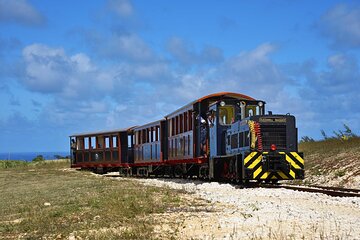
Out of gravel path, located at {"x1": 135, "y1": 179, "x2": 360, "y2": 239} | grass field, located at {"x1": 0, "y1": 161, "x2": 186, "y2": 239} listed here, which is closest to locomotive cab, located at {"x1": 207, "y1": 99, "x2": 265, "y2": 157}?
grass field, located at {"x1": 0, "y1": 161, "x2": 186, "y2": 239}

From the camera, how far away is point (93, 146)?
43.2 meters

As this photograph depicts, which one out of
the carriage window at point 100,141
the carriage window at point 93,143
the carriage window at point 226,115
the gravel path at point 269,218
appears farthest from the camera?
the carriage window at point 93,143

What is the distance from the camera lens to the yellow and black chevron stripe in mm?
18906

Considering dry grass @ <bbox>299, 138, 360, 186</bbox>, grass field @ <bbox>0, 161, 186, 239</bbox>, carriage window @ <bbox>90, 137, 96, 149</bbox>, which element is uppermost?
carriage window @ <bbox>90, 137, 96, 149</bbox>

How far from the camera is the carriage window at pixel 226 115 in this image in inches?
870

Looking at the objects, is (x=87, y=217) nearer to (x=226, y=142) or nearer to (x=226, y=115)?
(x=226, y=142)

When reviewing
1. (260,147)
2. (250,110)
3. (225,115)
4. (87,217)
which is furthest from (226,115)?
(87,217)

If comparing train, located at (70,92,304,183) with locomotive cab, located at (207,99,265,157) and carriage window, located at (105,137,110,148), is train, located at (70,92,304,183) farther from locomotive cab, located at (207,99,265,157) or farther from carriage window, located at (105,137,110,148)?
carriage window, located at (105,137,110,148)

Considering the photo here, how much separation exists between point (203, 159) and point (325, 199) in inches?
359

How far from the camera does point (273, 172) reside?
19.1 metres

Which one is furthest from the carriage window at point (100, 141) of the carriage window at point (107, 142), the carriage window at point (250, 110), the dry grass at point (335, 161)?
the carriage window at point (250, 110)

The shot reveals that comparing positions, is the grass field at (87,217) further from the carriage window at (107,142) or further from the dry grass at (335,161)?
the carriage window at (107,142)

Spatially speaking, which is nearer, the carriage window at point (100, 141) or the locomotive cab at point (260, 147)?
the locomotive cab at point (260, 147)

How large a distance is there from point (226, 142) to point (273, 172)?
3255mm
